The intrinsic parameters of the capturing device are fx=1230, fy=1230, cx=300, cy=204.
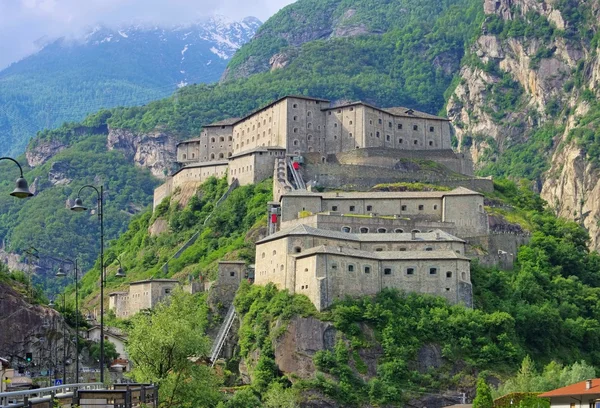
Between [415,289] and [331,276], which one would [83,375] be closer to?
[331,276]

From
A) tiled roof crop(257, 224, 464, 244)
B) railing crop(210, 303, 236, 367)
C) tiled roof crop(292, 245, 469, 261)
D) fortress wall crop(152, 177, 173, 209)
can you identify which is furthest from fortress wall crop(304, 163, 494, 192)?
fortress wall crop(152, 177, 173, 209)

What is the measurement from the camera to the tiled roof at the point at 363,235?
99.9 meters

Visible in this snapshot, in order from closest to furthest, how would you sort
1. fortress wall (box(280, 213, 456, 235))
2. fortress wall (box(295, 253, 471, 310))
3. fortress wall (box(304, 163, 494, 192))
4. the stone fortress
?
fortress wall (box(295, 253, 471, 310))
the stone fortress
fortress wall (box(280, 213, 456, 235))
fortress wall (box(304, 163, 494, 192))

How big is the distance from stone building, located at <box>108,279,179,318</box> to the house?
53.6 meters

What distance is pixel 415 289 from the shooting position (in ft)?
323

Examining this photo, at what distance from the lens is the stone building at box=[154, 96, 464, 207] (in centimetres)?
12950

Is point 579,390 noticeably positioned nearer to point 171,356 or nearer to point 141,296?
point 171,356

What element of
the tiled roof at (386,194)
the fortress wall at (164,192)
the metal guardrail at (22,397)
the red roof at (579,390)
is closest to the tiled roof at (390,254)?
the tiled roof at (386,194)

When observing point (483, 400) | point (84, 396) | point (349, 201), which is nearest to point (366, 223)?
point (349, 201)

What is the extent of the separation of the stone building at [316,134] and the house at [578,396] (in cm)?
6401

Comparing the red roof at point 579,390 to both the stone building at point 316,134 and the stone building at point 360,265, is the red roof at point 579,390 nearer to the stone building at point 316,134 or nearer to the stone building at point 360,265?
the stone building at point 360,265

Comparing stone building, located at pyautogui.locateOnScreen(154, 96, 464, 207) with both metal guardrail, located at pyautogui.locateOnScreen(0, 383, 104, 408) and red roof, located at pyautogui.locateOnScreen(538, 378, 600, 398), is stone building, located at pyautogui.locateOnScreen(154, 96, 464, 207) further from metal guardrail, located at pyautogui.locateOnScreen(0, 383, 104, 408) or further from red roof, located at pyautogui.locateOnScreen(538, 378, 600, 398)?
metal guardrail, located at pyautogui.locateOnScreen(0, 383, 104, 408)

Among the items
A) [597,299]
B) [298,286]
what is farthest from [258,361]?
[597,299]

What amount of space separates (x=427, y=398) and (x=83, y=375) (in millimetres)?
26479
